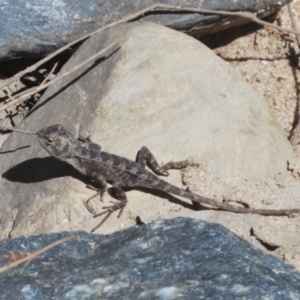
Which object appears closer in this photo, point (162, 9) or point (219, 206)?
point (219, 206)

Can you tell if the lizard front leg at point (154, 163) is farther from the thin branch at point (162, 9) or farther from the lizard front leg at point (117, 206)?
the thin branch at point (162, 9)

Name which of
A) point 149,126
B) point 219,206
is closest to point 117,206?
point 149,126

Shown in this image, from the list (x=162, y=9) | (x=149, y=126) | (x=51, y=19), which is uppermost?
(x=51, y=19)

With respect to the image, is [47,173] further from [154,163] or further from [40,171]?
[154,163]

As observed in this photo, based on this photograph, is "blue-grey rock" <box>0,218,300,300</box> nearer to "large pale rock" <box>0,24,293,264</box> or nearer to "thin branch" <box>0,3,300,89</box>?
"large pale rock" <box>0,24,293,264</box>

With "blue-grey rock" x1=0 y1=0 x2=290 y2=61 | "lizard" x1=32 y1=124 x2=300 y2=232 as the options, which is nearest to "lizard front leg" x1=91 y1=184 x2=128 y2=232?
"lizard" x1=32 y1=124 x2=300 y2=232
